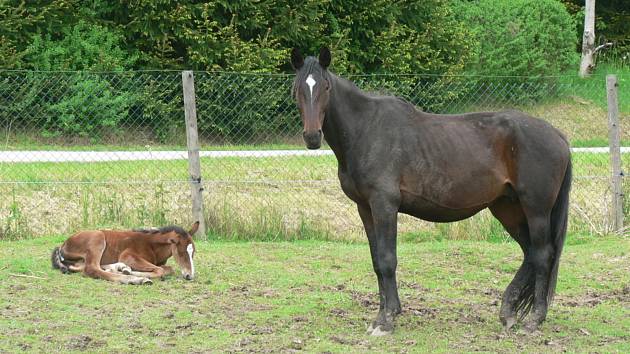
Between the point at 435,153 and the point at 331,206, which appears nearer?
the point at 435,153

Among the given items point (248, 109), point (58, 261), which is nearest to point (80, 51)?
point (248, 109)

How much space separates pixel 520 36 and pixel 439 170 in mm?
17836

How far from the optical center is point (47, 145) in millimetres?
13977

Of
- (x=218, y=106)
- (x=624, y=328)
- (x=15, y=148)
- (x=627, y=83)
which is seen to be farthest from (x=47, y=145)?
(x=627, y=83)

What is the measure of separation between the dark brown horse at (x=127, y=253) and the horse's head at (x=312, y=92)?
2.89m

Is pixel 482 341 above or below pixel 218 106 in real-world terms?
below

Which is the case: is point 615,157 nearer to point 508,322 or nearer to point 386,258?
point 508,322

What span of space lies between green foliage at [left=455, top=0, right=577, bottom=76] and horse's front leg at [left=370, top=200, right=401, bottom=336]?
16.3 metres

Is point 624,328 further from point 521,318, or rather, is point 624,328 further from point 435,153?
point 435,153

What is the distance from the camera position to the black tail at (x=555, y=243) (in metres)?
8.23

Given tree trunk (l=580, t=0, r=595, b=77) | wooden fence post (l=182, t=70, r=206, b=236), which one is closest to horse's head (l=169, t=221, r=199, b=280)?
wooden fence post (l=182, t=70, r=206, b=236)

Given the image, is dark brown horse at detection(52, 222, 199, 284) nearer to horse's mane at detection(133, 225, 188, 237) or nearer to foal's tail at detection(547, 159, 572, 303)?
horse's mane at detection(133, 225, 188, 237)

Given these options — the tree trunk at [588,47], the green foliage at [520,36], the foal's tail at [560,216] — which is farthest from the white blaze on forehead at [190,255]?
the tree trunk at [588,47]

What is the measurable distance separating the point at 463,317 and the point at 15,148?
7.97 meters
